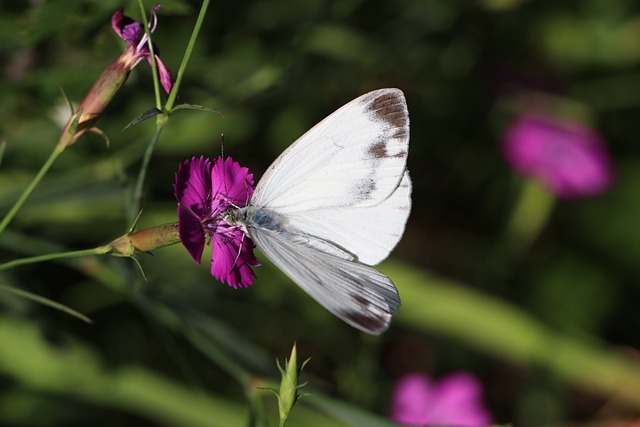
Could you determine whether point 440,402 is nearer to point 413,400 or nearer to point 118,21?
point 413,400

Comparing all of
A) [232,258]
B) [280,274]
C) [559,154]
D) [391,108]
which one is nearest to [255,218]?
[232,258]

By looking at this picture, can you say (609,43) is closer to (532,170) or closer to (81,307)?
(532,170)

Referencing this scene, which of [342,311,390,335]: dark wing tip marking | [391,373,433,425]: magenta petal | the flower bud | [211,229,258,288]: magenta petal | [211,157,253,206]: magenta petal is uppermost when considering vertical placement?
[391,373,433,425]: magenta petal

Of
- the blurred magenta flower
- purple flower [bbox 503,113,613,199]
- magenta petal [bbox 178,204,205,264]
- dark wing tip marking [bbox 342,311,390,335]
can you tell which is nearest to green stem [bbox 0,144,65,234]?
the blurred magenta flower

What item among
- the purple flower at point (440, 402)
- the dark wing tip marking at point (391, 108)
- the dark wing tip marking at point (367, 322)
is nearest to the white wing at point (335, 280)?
the dark wing tip marking at point (367, 322)

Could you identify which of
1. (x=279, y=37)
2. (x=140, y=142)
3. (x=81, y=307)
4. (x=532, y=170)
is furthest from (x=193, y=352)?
(x=532, y=170)

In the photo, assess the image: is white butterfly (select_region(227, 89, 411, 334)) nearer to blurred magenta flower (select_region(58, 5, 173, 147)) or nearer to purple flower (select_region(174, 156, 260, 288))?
purple flower (select_region(174, 156, 260, 288))
